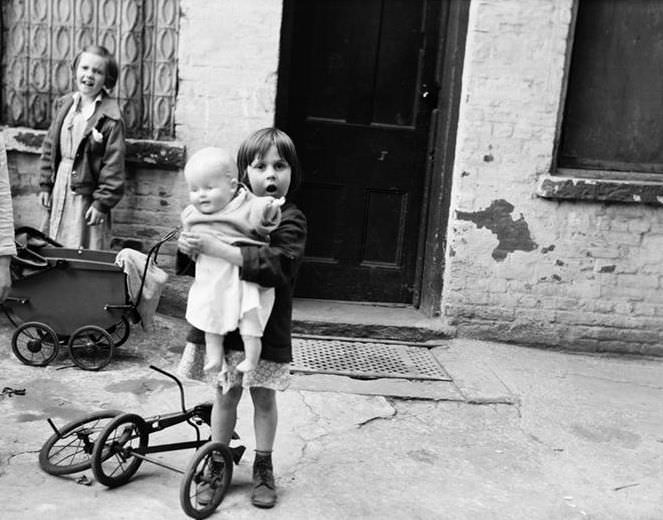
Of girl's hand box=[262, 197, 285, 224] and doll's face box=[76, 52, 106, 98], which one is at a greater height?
doll's face box=[76, 52, 106, 98]

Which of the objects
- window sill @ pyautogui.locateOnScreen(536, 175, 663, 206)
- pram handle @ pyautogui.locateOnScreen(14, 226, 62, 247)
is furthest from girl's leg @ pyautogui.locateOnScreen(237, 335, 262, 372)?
window sill @ pyautogui.locateOnScreen(536, 175, 663, 206)

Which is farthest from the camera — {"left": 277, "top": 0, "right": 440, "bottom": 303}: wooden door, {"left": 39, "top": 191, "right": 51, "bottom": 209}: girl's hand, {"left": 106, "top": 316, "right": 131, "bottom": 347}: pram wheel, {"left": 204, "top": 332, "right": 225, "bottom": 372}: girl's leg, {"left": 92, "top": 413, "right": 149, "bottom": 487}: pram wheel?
{"left": 277, "top": 0, "right": 440, "bottom": 303}: wooden door

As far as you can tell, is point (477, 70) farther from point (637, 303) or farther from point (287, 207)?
point (287, 207)

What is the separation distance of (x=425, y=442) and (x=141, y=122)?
3161mm

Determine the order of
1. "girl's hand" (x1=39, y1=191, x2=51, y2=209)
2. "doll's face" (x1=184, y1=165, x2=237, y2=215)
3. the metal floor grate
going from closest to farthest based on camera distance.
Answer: "doll's face" (x1=184, y1=165, x2=237, y2=215) < the metal floor grate < "girl's hand" (x1=39, y1=191, x2=51, y2=209)

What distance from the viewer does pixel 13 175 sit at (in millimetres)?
5641

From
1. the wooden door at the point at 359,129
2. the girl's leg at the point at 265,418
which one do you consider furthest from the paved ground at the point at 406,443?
the wooden door at the point at 359,129

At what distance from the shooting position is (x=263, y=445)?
3232 millimetres

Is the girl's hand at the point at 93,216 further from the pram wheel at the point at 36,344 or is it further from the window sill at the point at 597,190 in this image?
the window sill at the point at 597,190

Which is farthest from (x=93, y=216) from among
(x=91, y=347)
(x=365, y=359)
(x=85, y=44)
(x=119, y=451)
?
(x=119, y=451)

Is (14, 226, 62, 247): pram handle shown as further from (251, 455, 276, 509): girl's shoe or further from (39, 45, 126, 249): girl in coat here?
(251, 455, 276, 509): girl's shoe

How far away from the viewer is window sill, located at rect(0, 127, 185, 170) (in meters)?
5.48

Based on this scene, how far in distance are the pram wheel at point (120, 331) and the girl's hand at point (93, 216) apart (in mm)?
702

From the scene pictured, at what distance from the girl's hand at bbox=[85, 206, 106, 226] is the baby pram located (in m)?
0.42
